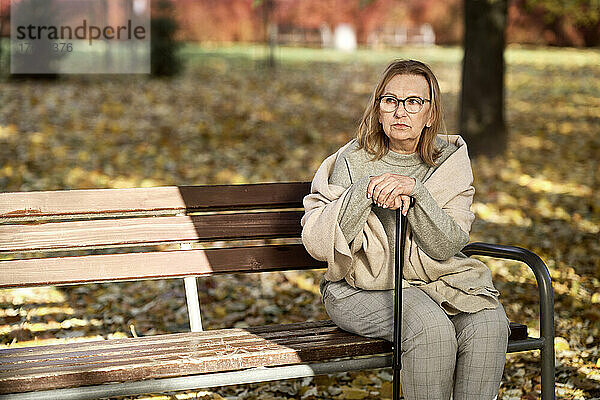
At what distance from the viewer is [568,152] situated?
10.4 meters

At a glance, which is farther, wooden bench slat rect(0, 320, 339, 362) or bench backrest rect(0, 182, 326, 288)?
bench backrest rect(0, 182, 326, 288)

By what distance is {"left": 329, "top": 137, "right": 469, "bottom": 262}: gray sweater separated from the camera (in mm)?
3262

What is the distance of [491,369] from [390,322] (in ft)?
1.26

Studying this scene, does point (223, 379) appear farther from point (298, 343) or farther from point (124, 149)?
point (124, 149)

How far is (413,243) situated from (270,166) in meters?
5.97

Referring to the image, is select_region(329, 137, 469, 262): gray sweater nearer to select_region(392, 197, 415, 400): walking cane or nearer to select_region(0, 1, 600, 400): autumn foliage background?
select_region(392, 197, 415, 400): walking cane

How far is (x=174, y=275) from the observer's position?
374cm

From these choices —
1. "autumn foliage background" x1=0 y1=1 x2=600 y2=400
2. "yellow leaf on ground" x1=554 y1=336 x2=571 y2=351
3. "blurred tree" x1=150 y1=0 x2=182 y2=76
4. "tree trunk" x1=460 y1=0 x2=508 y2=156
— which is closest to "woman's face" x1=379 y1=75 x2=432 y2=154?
"autumn foliage background" x1=0 y1=1 x2=600 y2=400

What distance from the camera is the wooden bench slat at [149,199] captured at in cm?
365

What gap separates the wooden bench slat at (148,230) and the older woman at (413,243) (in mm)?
421

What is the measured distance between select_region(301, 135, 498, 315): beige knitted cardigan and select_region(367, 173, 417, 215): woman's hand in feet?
0.43

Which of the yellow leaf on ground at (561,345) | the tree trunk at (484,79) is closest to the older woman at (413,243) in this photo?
the yellow leaf on ground at (561,345)

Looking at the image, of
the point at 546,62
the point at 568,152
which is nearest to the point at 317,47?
the point at 546,62

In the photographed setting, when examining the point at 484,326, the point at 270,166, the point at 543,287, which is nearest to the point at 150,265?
the point at 484,326
